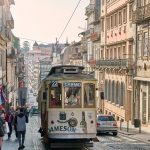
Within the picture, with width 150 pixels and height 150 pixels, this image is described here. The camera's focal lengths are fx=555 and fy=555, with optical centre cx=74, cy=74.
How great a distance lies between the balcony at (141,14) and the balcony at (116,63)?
4.96 m

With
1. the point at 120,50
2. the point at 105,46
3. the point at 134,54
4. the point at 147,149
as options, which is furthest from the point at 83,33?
the point at 147,149

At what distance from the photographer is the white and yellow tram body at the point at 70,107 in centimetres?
2056

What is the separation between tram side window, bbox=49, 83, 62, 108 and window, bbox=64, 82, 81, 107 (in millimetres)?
231

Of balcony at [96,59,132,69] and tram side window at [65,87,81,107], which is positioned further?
Result: balcony at [96,59,132,69]

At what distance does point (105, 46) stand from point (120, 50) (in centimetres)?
887

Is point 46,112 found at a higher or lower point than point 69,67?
lower

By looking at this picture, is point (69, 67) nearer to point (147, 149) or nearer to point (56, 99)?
point (56, 99)

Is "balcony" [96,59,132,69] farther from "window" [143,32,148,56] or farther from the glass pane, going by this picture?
the glass pane

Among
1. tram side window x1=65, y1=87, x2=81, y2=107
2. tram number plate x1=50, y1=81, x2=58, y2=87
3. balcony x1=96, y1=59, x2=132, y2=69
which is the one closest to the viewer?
tram side window x1=65, y1=87, x2=81, y2=107

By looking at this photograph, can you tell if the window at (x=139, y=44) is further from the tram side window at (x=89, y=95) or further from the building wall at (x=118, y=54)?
the tram side window at (x=89, y=95)

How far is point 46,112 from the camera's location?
69.5ft

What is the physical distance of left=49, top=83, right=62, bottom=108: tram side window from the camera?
20750 mm

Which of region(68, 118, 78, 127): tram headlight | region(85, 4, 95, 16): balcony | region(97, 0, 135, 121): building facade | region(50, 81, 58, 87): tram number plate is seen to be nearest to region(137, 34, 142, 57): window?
region(97, 0, 135, 121): building facade

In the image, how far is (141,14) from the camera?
39969 mm
